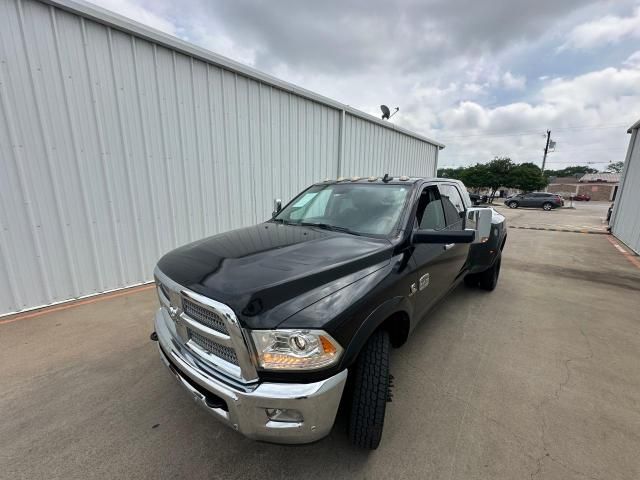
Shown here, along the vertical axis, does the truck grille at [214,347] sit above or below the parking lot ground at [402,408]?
above

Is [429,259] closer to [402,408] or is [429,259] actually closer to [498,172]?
[402,408]

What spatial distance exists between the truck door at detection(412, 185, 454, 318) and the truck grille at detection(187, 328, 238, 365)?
141 cm

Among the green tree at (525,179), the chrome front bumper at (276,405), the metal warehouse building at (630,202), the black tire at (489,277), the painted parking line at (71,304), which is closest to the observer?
the chrome front bumper at (276,405)

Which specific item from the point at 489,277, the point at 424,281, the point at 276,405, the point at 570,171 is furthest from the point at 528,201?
the point at 570,171

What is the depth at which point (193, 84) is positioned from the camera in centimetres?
450

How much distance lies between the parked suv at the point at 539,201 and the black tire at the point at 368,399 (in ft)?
100

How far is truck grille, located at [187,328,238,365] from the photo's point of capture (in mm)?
1473

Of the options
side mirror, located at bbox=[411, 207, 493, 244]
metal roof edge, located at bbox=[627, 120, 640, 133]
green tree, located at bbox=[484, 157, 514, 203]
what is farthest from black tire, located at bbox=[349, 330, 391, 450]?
green tree, located at bbox=[484, 157, 514, 203]

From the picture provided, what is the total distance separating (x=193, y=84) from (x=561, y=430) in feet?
19.2

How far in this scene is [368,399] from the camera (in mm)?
1619

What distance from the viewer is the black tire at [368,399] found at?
162cm

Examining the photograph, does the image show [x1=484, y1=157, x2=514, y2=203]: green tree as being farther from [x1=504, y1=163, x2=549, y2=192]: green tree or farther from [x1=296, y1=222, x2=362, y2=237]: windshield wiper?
[x1=296, y1=222, x2=362, y2=237]: windshield wiper

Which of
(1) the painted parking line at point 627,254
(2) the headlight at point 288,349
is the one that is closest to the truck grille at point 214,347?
(2) the headlight at point 288,349

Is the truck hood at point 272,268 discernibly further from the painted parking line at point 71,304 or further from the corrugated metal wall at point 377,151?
the corrugated metal wall at point 377,151
